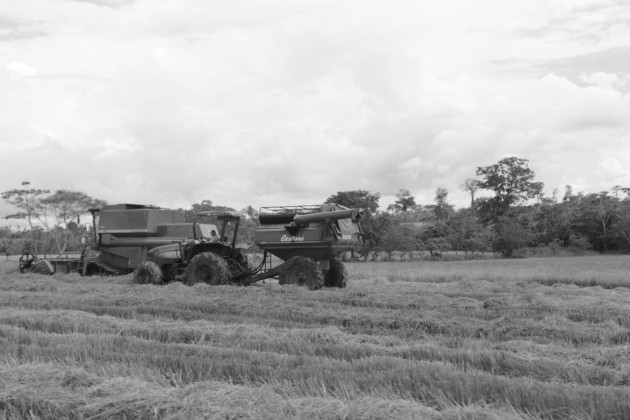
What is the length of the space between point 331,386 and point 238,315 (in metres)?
4.80

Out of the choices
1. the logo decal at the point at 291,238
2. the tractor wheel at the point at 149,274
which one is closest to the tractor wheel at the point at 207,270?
the tractor wheel at the point at 149,274

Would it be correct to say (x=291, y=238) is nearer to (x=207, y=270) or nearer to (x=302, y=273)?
(x=302, y=273)

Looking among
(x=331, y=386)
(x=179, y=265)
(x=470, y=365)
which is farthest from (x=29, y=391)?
(x=179, y=265)

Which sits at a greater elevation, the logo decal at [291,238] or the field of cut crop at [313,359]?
the logo decal at [291,238]

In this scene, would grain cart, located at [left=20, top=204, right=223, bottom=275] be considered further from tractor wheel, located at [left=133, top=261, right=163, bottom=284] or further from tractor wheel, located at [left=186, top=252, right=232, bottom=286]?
tractor wheel, located at [left=186, top=252, right=232, bottom=286]

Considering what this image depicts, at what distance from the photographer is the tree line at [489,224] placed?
52.9m

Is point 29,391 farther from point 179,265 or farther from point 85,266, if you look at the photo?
→ point 85,266

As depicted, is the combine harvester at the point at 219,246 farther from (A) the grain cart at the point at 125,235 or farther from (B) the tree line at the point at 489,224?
(B) the tree line at the point at 489,224

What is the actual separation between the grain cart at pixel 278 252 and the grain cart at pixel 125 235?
1.94 m

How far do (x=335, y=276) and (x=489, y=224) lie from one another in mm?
51602

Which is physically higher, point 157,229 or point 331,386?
point 157,229

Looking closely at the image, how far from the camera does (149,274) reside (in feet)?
50.3

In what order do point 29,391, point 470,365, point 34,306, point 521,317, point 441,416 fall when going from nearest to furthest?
1. point 441,416
2. point 29,391
3. point 470,365
4. point 521,317
5. point 34,306

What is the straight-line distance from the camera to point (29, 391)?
4723mm
